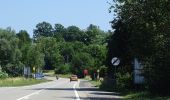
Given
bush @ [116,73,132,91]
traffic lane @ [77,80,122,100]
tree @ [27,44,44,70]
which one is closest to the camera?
traffic lane @ [77,80,122,100]

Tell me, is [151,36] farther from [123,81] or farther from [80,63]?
[80,63]

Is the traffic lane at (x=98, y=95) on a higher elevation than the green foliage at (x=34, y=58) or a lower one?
lower

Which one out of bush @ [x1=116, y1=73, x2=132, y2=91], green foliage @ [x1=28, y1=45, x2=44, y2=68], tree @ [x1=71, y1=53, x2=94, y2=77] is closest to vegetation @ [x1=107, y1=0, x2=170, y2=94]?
bush @ [x1=116, y1=73, x2=132, y2=91]

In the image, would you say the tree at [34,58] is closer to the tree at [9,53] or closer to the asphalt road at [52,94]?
the tree at [9,53]

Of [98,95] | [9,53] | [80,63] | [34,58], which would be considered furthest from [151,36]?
[80,63]

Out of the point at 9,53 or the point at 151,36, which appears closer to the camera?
the point at 151,36

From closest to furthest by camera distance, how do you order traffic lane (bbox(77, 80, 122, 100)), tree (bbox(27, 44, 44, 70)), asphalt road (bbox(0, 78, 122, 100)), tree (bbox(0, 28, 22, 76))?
asphalt road (bbox(0, 78, 122, 100)) → traffic lane (bbox(77, 80, 122, 100)) → tree (bbox(0, 28, 22, 76)) → tree (bbox(27, 44, 44, 70))

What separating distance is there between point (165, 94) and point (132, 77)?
1708cm

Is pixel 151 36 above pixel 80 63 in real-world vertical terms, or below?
below

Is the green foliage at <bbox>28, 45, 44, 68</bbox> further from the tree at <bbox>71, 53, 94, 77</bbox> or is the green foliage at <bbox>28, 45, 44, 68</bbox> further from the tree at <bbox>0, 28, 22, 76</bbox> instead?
the tree at <bbox>71, 53, 94, 77</bbox>

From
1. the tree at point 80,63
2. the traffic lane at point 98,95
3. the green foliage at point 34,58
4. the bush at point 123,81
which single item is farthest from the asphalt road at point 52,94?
the tree at point 80,63

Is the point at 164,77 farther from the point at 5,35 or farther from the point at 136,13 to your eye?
the point at 5,35

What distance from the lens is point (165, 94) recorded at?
36.3m

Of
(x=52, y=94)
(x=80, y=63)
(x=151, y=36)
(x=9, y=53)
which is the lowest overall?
(x=52, y=94)
